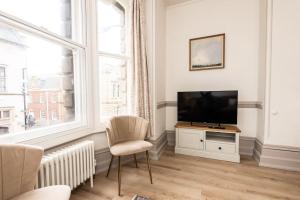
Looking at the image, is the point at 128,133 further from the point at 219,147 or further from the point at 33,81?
the point at 219,147

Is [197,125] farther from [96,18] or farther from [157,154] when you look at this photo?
[96,18]

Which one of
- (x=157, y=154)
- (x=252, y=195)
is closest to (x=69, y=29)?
(x=157, y=154)

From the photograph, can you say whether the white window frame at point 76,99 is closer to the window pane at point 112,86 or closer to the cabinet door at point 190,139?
the window pane at point 112,86

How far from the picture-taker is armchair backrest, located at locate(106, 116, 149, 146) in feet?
7.47

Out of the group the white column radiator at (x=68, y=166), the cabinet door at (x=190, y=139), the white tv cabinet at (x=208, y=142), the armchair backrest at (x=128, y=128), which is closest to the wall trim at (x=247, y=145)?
the white tv cabinet at (x=208, y=142)

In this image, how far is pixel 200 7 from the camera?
125 inches

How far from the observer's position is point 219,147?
2.79 m

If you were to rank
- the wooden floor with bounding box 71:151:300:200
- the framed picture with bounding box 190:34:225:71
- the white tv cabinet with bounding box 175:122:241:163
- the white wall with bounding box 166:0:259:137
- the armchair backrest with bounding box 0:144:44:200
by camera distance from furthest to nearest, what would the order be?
1. the framed picture with bounding box 190:34:225:71
2. the white wall with bounding box 166:0:259:137
3. the white tv cabinet with bounding box 175:122:241:163
4. the wooden floor with bounding box 71:151:300:200
5. the armchair backrest with bounding box 0:144:44:200

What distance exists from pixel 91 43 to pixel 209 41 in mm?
2123

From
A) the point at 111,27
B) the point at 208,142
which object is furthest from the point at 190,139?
the point at 111,27

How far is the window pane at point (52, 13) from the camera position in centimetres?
152

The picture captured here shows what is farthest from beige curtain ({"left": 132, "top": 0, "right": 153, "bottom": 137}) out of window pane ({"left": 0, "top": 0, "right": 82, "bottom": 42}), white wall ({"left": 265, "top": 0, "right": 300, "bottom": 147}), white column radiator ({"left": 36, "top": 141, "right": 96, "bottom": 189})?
white wall ({"left": 265, "top": 0, "right": 300, "bottom": 147})

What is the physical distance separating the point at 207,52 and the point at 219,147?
5.67ft

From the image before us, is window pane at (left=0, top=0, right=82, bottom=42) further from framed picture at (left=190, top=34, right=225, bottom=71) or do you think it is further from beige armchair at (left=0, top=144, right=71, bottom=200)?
framed picture at (left=190, top=34, right=225, bottom=71)
